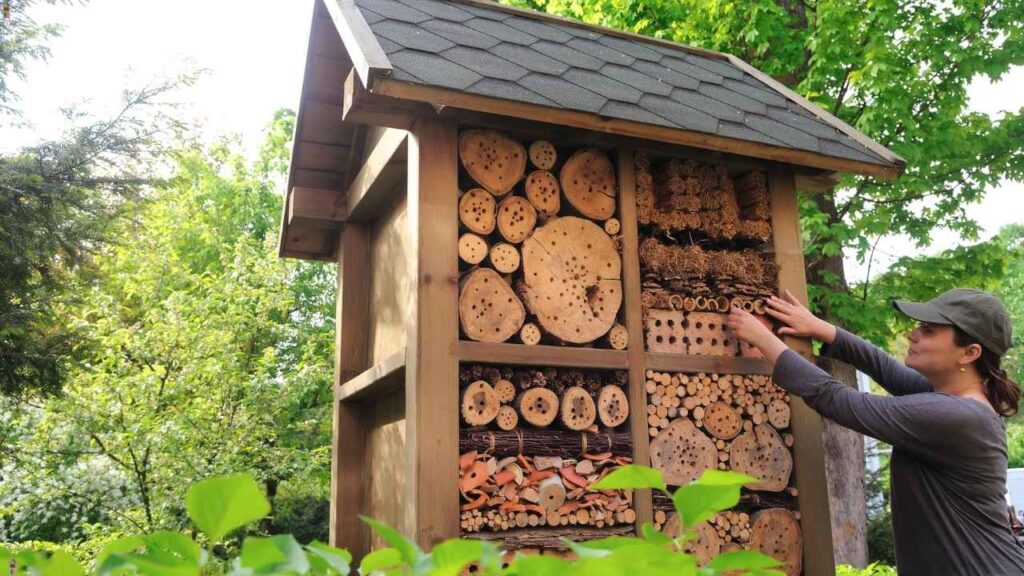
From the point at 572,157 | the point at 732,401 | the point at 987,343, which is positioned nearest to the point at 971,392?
the point at 987,343

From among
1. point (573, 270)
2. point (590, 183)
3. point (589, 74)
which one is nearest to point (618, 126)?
point (590, 183)

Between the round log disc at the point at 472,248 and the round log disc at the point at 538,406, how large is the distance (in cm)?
54

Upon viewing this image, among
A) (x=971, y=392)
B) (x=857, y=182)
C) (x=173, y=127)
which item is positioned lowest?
(x=971, y=392)

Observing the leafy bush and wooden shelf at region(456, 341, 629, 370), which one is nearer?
the leafy bush

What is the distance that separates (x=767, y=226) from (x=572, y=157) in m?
0.99

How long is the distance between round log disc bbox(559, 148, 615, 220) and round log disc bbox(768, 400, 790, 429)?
Result: 1069 millimetres

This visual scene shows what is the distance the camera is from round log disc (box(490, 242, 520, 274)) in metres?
3.31

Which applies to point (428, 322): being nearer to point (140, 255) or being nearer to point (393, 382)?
point (393, 382)

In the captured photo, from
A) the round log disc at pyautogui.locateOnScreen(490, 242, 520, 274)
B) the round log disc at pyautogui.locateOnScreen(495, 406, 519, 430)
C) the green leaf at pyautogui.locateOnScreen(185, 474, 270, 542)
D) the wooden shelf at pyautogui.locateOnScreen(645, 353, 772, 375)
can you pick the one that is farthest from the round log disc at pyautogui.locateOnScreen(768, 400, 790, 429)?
the green leaf at pyautogui.locateOnScreen(185, 474, 270, 542)

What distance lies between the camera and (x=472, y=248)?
3275mm

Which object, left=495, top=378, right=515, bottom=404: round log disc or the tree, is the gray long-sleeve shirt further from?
the tree

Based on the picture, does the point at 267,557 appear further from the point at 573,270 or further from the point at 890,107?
the point at 890,107

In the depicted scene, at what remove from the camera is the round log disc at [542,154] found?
3.48 meters

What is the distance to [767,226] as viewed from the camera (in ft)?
12.7
